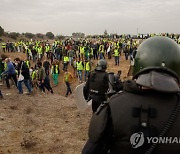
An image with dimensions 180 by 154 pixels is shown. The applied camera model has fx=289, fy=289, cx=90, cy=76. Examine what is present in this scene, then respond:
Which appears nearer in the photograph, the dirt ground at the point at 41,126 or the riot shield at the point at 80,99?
the riot shield at the point at 80,99

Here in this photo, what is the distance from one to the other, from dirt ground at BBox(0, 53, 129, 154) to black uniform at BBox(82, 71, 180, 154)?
4.21 meters

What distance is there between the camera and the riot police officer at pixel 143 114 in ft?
5.11

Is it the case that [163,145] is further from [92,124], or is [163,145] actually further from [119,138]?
[92,124]

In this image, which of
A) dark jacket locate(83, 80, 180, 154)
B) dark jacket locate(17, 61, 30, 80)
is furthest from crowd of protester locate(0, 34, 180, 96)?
dark jacket locate(83, 80, 180, 154)

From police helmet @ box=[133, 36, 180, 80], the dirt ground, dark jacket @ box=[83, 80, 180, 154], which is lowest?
the dirt ground

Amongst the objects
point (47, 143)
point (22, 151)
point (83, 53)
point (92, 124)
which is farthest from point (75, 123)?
point (83, 53)

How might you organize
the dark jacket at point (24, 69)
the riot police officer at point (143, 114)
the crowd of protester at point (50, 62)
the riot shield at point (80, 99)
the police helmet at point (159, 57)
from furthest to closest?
the crowd of protester at point (50, 62), the dark jacket at point (24, 69), the riot shield at point (80, 99), the police helmet at point (159, 57), the riot police officer at point (143, 114)

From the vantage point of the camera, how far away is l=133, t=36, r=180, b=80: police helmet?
167 centimetres

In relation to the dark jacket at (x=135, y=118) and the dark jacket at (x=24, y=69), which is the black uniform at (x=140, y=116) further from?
the dark jacket at (x=24, y=69)

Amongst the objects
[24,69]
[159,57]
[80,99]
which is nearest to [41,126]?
[80,99]

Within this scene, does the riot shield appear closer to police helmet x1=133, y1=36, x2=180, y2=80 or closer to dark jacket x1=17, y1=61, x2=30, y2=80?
police helmet x1=133, y1=36, x2=180, y2=80

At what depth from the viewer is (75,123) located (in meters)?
7.42

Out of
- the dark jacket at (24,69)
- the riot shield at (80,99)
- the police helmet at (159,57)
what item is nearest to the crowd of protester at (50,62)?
the dark jacket at (24,69)

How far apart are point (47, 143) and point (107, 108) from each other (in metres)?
4.61
